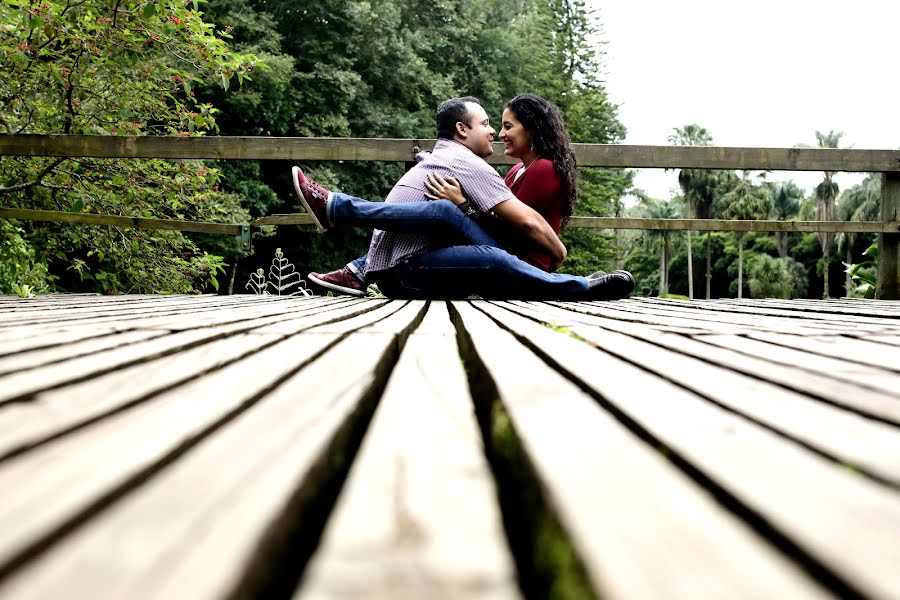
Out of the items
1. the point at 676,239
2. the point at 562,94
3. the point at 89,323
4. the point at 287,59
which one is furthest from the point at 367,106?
the point at 676,239

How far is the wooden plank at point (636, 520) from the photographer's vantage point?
0.31 meters

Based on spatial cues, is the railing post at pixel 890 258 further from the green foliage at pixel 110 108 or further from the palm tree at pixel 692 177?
the palm tree at pixel 692 177

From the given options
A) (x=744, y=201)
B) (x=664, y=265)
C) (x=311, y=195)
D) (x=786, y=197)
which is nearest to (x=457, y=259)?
(x=311, y=195)

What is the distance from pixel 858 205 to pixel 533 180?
3776 centimetres

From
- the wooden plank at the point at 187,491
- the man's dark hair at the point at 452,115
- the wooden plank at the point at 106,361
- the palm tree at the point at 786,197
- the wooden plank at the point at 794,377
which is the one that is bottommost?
the wooden plank at the point at 794,377

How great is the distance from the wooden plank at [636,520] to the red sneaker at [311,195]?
7.81 ft

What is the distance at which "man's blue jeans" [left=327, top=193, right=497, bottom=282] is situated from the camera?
2865 millimetres

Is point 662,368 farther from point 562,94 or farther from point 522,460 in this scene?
point 562,94

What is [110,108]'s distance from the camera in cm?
465

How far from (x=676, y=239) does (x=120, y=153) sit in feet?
162

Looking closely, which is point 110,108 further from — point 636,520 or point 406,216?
point 636,520

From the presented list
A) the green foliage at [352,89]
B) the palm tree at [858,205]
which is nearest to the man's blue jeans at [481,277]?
the green foliage at [352,89]

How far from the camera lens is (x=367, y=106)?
56.1 feet

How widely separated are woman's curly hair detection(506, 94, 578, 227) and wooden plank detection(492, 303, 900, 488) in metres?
2.44
